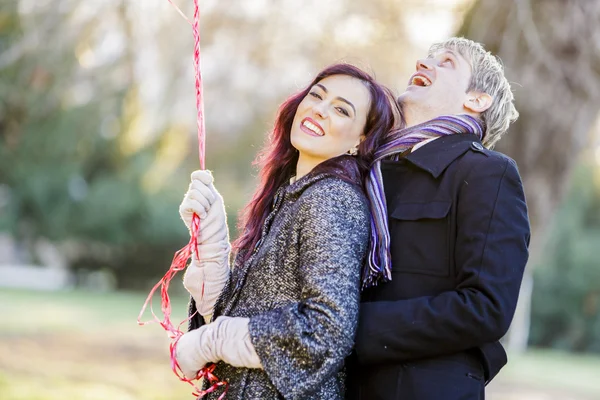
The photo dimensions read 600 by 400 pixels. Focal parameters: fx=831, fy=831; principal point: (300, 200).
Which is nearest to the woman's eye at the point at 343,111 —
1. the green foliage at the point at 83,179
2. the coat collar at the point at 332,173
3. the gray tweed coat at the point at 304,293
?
the coat collar at the point at 332,173

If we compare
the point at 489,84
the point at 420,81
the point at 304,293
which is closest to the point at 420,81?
the point at 420,81

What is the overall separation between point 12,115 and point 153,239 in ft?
18.5

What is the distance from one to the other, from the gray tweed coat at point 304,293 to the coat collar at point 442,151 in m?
0.23

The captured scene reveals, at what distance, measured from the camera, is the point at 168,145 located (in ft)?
65.3

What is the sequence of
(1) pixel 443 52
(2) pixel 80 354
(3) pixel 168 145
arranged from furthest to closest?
(3) pixel 168 145, (2) pixel 80 354, (1) pixel 443 52

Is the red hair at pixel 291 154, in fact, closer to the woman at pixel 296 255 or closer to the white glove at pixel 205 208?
the woman at pixel 296 255

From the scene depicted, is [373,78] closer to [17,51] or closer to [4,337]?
[17,51]

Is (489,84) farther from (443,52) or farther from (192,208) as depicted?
(192,208)

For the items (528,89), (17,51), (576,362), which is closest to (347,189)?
(528,89)

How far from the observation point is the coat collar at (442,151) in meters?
A: 2.40

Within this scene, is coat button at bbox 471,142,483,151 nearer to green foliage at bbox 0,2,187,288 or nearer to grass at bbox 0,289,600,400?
grass at bbox 0,289,600,400

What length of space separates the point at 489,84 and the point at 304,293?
0.95 metres

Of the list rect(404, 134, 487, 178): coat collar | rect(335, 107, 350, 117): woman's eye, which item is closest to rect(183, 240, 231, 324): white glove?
rect(335, 107, 350, 117): woman's eye

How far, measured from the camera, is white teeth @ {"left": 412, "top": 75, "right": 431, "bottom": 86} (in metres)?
2.67
